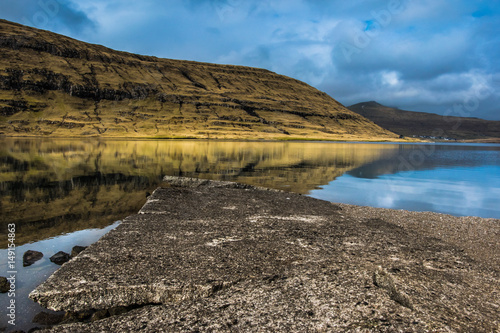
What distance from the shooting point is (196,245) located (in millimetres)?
10102

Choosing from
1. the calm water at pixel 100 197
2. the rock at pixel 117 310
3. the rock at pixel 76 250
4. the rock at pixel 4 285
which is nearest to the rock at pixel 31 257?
the calm water at pixel 100 197

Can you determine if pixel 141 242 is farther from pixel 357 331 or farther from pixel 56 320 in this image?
pixel 357 331

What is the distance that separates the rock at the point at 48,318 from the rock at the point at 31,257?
400 cm

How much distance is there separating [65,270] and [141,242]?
8.18ft

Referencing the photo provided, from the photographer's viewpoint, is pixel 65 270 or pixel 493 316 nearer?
pixel 493 316

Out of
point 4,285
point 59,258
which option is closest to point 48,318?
point 4,285

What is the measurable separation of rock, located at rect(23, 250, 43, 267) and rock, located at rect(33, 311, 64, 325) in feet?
13.1

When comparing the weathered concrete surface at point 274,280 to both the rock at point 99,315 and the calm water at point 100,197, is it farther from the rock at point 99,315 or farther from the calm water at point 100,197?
the calm water at point 100,197

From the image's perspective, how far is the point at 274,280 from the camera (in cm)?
788

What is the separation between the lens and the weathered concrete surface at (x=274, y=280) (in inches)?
249

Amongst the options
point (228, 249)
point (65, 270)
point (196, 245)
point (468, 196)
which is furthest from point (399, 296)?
point (468, 196)

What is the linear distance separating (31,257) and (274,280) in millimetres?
8737

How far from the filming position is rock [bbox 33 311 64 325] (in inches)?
272

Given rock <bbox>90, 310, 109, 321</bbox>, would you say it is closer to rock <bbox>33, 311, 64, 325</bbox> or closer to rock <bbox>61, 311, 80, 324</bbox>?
rock <bbox>61, 311, 80, 324</bbox>
